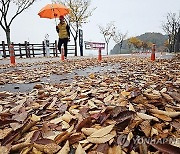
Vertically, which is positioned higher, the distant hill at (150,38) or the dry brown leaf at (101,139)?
the distant hill at (150,38)

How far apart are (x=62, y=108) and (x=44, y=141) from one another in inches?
31.7

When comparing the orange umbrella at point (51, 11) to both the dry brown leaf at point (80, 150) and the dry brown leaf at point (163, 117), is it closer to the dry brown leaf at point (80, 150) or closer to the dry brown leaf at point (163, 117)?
the dry brown leaf at point (163, 117)

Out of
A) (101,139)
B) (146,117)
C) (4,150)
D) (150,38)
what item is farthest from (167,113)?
(150,38)

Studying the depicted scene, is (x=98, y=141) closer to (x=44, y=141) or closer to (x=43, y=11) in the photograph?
(x=44, y=141)

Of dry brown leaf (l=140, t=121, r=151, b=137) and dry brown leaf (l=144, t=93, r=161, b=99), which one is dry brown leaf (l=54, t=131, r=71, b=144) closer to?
dry brown leaf (l=140, t=121, r=151, b=137)

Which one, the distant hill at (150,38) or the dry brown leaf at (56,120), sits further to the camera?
the distant hill at (150,38)

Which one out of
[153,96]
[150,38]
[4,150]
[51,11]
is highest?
[150,38]

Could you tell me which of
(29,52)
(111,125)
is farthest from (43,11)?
(29,52)

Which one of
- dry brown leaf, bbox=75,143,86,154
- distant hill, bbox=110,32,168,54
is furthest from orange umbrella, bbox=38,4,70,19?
distant hill, bbox=110,32,168,54

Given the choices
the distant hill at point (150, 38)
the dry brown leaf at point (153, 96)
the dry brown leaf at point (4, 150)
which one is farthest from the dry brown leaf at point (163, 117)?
the distant hill at point (150, 38)

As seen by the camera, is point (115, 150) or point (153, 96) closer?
point (115, 150)

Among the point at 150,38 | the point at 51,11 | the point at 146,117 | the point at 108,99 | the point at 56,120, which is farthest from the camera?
the point at 150,38

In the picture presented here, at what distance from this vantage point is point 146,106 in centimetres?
205

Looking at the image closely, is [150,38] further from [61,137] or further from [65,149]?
[65,149]
